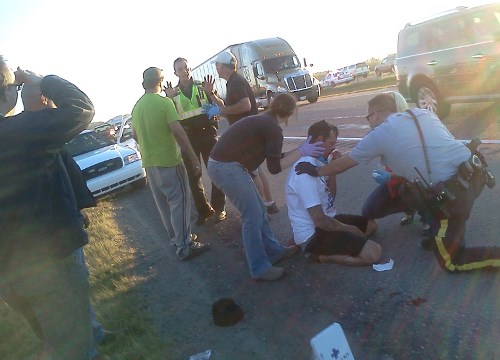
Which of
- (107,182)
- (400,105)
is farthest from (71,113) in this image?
(107,182)

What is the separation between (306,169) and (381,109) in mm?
813

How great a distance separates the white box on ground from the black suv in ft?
25.9

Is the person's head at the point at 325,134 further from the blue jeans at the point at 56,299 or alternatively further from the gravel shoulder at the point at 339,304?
the blue jeans at the point at 56,299

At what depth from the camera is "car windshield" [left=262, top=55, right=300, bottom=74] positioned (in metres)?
24.0

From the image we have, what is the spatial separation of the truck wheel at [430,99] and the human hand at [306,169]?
703 centimetres

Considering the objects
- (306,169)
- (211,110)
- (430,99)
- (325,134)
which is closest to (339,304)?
(306,169)

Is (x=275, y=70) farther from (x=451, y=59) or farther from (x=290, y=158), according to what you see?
(x=290, y=158)

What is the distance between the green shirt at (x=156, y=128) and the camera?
15.6 ft

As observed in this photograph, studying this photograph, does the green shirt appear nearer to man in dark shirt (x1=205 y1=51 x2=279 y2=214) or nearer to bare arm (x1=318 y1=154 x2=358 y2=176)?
man in dark shirt (x1=205 y1=51 x2=279 y2=214)

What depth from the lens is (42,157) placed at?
228 cm

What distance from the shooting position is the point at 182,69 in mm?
6043

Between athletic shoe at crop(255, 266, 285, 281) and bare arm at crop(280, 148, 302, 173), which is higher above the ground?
bare arm at crop(280, 148, 302, 173)

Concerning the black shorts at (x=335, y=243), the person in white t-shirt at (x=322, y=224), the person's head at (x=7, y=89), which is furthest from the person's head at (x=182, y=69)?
the person's head at (x=7, y=89)

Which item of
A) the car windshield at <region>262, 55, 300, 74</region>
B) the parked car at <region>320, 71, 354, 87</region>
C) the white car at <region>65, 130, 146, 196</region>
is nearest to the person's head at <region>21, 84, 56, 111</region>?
the white car at <region>65, 130, 146, 196</region>
